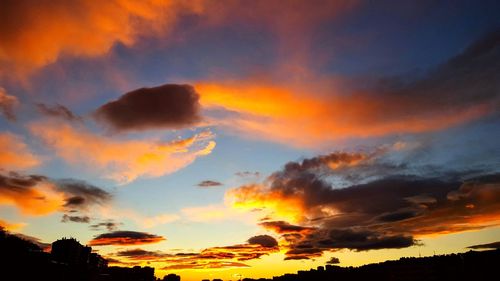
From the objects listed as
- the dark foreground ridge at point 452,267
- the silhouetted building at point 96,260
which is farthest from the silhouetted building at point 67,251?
the dark foreground ridge at point 452,267

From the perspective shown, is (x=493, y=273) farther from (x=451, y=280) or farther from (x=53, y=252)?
(x=53, y=252)

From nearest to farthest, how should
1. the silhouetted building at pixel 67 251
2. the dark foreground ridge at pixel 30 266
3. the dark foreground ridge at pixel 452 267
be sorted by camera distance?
the dark foreground ridge at pixel 30 266
the dark foreground ridge at pixel 452 267
the silhouetted building at pixel 67 251

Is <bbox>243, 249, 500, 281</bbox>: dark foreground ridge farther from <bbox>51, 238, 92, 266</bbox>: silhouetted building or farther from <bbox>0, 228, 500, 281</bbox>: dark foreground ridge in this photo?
<bbox>51, 238, 92, 266</bbox>: silhouetted building

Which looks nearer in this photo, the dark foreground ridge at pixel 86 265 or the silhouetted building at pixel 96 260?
the dark foreground ridge at pixel 86 265

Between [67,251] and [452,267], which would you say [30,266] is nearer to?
[67,251]

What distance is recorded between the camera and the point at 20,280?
267ft

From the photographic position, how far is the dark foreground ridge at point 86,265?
3278 inches

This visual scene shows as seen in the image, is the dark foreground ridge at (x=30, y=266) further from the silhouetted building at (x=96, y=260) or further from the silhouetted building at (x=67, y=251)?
the silhouetted building at (x=96, y=260)

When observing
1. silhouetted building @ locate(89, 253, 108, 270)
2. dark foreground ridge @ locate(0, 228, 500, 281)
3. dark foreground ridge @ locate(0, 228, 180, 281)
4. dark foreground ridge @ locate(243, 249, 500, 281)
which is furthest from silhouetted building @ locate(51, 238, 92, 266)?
dark foreground ridge @ locate(243, 249, 500, 281)

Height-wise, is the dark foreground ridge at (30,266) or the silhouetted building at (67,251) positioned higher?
the silhouetted building at (67,251)

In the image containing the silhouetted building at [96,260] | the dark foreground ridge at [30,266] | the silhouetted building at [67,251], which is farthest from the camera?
the silhouetted building at [96,260]

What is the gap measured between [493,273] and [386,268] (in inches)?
2415

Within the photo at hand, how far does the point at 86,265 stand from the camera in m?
131

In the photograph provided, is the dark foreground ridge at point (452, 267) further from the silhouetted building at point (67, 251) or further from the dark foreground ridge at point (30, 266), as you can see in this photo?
the silhouetted building at point (67, 251)
